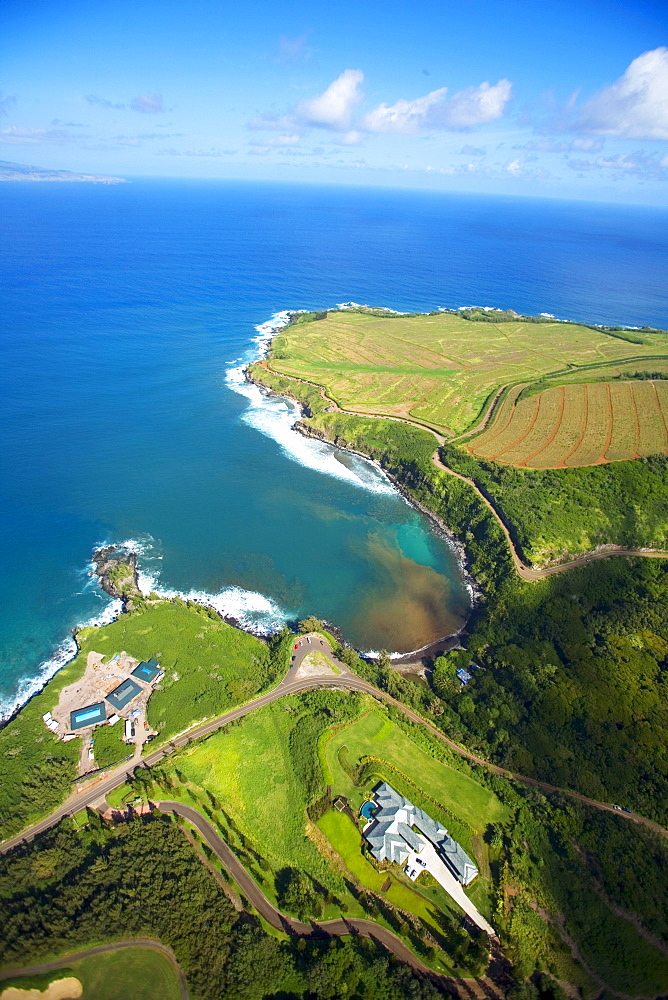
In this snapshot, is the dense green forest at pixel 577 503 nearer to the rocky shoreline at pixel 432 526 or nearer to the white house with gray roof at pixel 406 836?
the rocky shoreline at pixel 432 526

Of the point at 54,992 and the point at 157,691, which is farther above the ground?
the point at 157,691

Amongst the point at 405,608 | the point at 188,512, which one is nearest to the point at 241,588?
the point at 188,512

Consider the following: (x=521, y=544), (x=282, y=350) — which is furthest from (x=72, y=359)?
(x=521, y=544)

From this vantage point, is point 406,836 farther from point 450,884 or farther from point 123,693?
point 123,693

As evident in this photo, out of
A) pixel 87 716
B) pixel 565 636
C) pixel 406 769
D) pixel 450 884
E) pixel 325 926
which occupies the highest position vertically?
pixel 565 636

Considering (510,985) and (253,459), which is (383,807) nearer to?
(510,985)

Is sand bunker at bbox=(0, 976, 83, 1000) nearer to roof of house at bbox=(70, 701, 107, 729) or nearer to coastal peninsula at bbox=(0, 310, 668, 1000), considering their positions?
coastal peninsula at bbox=(0, 310, 668, 1000)

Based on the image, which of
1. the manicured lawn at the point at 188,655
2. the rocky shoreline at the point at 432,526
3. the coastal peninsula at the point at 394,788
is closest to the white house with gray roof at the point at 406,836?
the coastal peninsula at the point at 394,788
